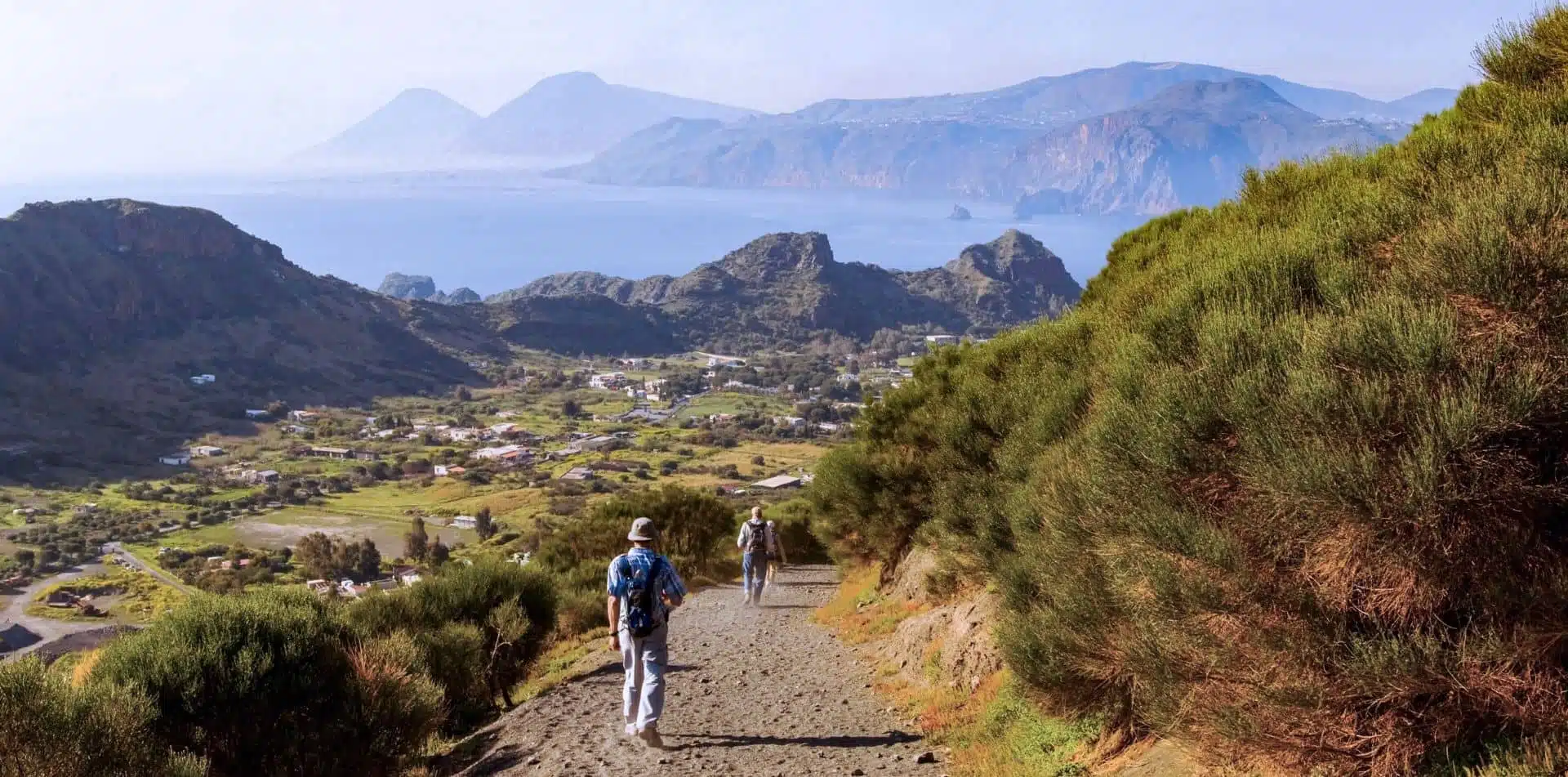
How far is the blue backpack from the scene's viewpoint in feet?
22.1

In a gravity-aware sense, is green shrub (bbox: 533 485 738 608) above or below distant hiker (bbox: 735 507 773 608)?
below

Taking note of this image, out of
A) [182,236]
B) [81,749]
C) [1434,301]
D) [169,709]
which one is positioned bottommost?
[169,709]

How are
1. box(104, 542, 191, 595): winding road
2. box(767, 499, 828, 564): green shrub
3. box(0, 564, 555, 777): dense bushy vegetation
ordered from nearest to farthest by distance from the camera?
box(0, 564, 555, 777): dense bushy vegetation < box(767, 499, 828, 564): green shrub < box(104, 542, 191, 595): winding road

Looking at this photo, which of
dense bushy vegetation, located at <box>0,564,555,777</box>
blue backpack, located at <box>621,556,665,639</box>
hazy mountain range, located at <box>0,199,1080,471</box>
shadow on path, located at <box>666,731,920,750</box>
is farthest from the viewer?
hazy mountain range, located at <box>0,199,1080,471</box>

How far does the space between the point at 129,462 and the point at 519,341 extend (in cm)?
7574

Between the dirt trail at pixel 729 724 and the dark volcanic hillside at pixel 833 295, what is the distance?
150 m

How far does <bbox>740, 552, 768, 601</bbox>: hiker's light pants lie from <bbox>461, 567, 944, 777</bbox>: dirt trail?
117 inches

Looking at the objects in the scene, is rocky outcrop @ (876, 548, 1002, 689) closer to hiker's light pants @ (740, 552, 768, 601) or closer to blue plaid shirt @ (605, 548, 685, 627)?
blue plaid shirt @ (605, 548, 685, 627)

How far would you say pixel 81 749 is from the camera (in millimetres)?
4730

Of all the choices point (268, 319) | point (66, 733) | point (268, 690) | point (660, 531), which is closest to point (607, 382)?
point (268, 319)

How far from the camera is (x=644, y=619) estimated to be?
6.74 metres

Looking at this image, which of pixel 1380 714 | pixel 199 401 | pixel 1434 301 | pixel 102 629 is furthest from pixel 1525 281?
pixel 199 401

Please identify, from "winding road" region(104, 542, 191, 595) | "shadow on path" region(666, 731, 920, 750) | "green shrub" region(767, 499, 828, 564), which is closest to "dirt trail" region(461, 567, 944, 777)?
"shadow on path" region(666, 731, 920, 750)

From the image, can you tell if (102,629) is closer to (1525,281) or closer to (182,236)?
(1525,281)
